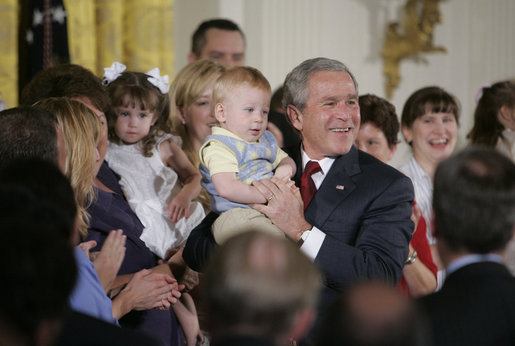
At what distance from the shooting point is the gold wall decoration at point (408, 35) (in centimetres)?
710

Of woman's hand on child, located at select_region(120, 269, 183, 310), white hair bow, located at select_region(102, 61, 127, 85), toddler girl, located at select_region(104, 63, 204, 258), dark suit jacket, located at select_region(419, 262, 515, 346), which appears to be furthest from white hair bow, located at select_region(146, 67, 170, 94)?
dark suit jacket, located at select_region(419, 262, 515, 346)

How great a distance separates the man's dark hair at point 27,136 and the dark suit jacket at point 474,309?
1236 mm

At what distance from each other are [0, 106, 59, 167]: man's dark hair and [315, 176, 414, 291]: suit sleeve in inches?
40.2

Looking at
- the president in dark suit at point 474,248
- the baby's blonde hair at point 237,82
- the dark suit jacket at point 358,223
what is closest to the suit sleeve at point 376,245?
the dark suit jacket at point 358,223

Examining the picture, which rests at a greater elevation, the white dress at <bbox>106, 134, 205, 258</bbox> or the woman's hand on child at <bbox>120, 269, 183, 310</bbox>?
the white dress at <bbox>106, 134, 205, 258</bbox>

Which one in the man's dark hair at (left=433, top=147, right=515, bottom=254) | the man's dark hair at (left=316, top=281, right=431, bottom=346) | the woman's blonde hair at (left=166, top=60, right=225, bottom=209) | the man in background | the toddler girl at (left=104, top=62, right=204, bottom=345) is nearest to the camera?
the man's dark hair at (left=316, top=281, right=431, bottom=346)

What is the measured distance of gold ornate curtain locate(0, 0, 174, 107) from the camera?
456 centimetres

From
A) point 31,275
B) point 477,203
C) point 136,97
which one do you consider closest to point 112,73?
point 136,97

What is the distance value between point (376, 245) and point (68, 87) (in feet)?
5.09

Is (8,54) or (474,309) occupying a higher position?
(8,54)

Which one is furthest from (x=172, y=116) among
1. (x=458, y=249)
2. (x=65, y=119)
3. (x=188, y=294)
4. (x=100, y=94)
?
(x=458, y=249)

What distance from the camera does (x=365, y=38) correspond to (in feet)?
23.0

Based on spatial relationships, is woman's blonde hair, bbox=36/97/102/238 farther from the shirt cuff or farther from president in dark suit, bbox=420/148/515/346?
president in dark suit, bbox=420/148/515/346

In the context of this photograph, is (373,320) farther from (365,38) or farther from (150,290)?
(365,38)
